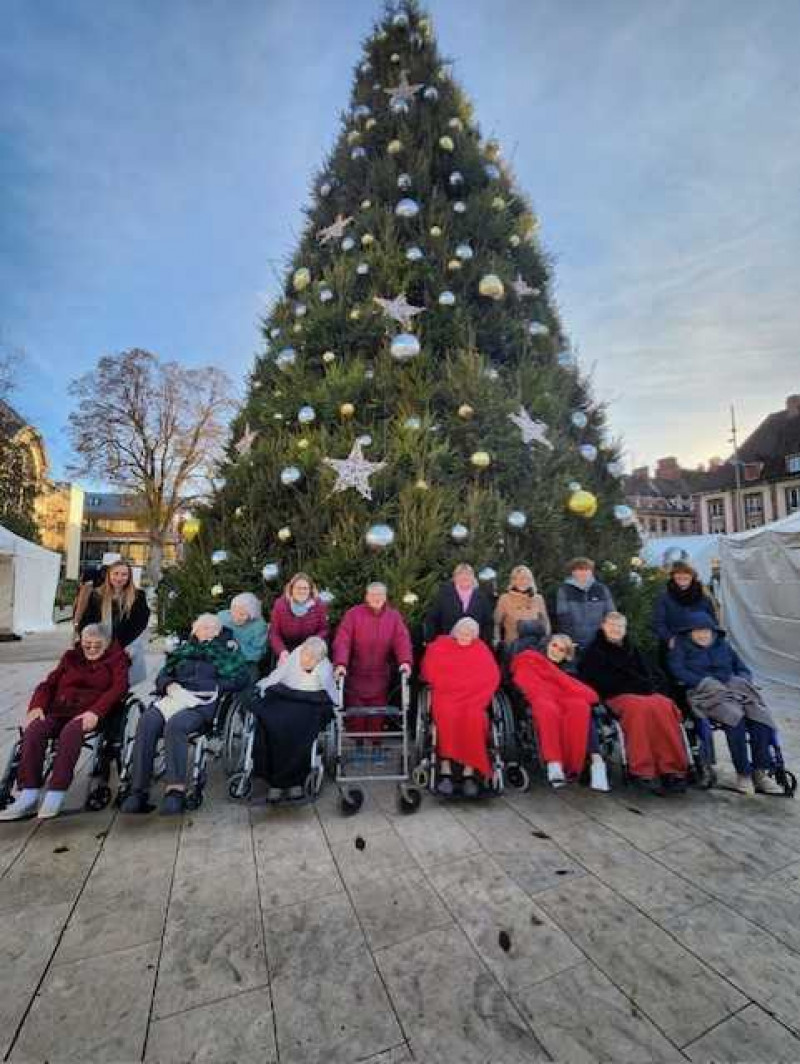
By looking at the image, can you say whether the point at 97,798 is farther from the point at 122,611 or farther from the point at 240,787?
the point at 122,611

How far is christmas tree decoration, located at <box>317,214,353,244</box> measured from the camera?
6.41 metres

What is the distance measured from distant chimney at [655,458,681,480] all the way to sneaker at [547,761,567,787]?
191 feet

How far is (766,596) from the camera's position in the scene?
28.0 ft

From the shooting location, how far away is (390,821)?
320cm

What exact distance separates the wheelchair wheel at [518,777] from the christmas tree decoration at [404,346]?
413 centimetres

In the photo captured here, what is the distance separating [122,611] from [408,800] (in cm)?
275

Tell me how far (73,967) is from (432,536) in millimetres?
3607

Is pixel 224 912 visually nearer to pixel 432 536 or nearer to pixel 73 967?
pixel 73 967

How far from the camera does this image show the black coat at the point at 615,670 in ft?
12.7

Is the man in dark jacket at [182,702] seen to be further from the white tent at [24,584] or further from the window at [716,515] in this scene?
the window at [716,515]

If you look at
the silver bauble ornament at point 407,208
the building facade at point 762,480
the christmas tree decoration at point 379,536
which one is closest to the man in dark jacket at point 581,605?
the christmas tree decoration at point 379,536

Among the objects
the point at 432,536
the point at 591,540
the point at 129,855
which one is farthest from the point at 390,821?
the point at 591,540

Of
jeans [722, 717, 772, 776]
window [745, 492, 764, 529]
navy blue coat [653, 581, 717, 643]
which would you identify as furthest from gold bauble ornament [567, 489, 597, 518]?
window [745, 492, 764, 529]

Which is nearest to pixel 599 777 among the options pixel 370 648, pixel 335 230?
pixel 370 648
